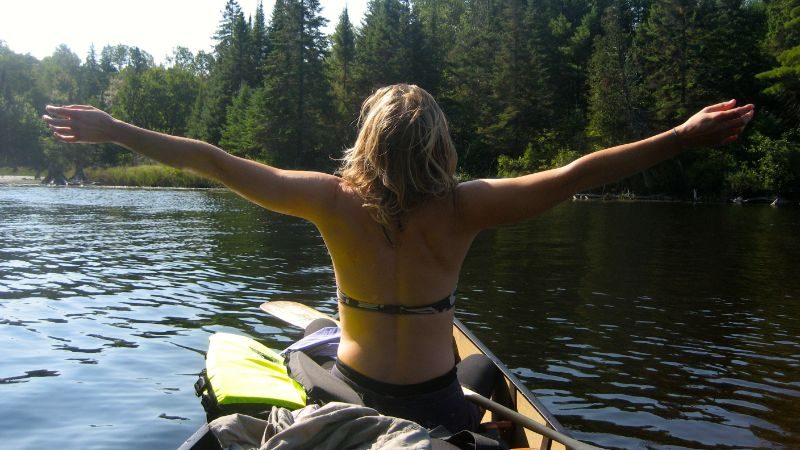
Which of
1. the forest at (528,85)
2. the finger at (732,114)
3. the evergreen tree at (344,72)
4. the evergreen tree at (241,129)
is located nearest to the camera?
the finger at (732,114)

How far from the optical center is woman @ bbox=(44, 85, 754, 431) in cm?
298

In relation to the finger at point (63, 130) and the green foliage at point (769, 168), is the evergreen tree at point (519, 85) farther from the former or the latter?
the finger at point (63, 130)

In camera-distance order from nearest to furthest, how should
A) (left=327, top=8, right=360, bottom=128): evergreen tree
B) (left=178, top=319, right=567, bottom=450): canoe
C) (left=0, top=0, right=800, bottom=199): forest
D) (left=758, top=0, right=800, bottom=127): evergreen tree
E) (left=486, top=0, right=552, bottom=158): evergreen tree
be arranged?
(left=178, top=319, right=567, bottom=450): canoe → (left=758, top=0, right=800, bottom=127): evergreen tree → (left=0, top=0, right=800, bottom=199): forest → (left=486, top=0, right=552, bottom=158): evergreen tree → (left=327, top=8, right=360, bottom=128): evergreen tree

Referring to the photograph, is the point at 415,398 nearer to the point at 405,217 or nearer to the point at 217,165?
the point at 405,217

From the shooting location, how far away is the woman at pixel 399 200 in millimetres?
2982

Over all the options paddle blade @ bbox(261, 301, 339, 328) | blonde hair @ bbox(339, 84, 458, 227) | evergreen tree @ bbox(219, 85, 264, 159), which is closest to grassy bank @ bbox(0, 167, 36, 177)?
evergreen tree @ bbox(219, 85, 264, 159)

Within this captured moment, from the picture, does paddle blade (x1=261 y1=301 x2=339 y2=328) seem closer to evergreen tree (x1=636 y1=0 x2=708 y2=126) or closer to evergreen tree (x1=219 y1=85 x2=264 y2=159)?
evergreen tree (x1=636 y1=0 x2=708 y2=126)

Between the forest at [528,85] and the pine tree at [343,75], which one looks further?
the pine tree at [343,75]

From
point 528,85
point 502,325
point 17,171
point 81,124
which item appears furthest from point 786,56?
point 17,171

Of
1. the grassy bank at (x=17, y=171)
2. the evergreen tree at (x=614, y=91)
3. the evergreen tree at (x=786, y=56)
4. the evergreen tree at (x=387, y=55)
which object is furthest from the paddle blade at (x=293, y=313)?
the grassy bank at (x=17, y=171)

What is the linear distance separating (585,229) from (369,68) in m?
37.4

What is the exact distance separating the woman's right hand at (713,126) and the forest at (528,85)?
4174 cm

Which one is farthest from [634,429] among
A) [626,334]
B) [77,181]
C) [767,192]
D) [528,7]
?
[77,181]

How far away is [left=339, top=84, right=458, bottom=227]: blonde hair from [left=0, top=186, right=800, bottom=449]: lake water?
3709 millimetres
